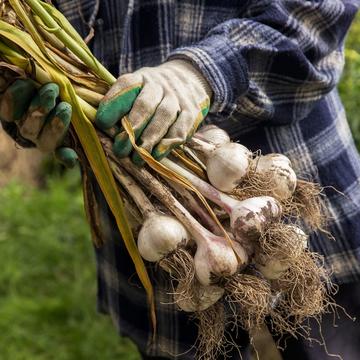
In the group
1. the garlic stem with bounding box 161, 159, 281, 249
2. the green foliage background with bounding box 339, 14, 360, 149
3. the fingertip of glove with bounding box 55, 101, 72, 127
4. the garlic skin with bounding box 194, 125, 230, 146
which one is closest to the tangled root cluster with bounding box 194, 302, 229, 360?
the garlic stem with bounding box 161, 159, 281, 249

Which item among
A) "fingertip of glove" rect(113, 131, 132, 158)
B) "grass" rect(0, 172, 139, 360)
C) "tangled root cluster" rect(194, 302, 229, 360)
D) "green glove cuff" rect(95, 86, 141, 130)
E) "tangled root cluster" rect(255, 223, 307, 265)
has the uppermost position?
"green glove cuff" rect(95, 86, 141, 130)

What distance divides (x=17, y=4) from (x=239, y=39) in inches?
16.3

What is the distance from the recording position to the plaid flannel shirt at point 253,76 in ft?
4.86

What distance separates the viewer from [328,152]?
170 centimetres

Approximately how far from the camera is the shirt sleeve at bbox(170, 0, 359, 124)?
1.44 m

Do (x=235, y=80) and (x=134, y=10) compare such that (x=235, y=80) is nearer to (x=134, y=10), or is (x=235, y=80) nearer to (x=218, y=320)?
(x=134, y=10)

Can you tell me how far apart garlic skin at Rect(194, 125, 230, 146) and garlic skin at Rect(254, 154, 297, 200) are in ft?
0.23

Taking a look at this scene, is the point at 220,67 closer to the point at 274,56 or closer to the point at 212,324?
the point at 274,56

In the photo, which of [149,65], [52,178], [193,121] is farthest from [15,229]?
[193,121]

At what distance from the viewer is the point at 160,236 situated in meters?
1.27

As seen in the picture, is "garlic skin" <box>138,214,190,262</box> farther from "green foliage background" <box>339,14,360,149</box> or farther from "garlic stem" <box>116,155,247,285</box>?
"green foliage background" <box>339,14,360,149</box>

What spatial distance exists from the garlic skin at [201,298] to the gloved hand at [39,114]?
31cm

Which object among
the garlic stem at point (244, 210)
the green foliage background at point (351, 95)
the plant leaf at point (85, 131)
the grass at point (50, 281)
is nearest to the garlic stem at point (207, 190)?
the garlic stem at point (244, 210)

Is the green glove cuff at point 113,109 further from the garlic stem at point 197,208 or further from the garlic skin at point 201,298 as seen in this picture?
the garlic skin at point 201,298
